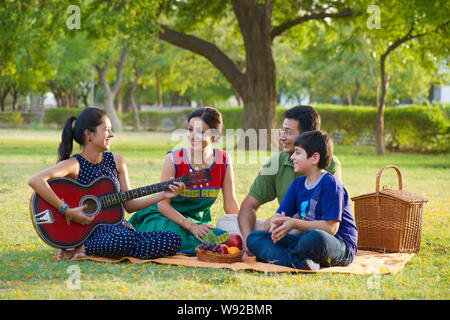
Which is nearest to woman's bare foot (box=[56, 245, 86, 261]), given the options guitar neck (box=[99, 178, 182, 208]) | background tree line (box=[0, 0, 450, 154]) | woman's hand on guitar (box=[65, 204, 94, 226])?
woman's hand on guitar (box=[65, 204, 94, 226])

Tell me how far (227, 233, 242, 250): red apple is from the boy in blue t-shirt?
0.14 m

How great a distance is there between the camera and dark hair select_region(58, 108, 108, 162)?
5633mm

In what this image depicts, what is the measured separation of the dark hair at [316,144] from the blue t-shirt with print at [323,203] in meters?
0.14

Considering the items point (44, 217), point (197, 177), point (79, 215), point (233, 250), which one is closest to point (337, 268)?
point (233, 250)

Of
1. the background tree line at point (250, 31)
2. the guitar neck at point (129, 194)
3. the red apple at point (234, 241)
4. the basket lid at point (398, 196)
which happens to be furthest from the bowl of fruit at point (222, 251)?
the background tree line at point (250, 31)

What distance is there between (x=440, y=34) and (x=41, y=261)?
1616 centimetres

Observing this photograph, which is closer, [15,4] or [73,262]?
[73,262]

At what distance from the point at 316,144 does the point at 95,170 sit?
2108mm

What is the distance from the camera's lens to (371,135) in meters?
27.4

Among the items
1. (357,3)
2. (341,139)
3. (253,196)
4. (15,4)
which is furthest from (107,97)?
(253,196)

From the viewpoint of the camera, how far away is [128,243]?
17.9ft

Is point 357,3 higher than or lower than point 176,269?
higher
